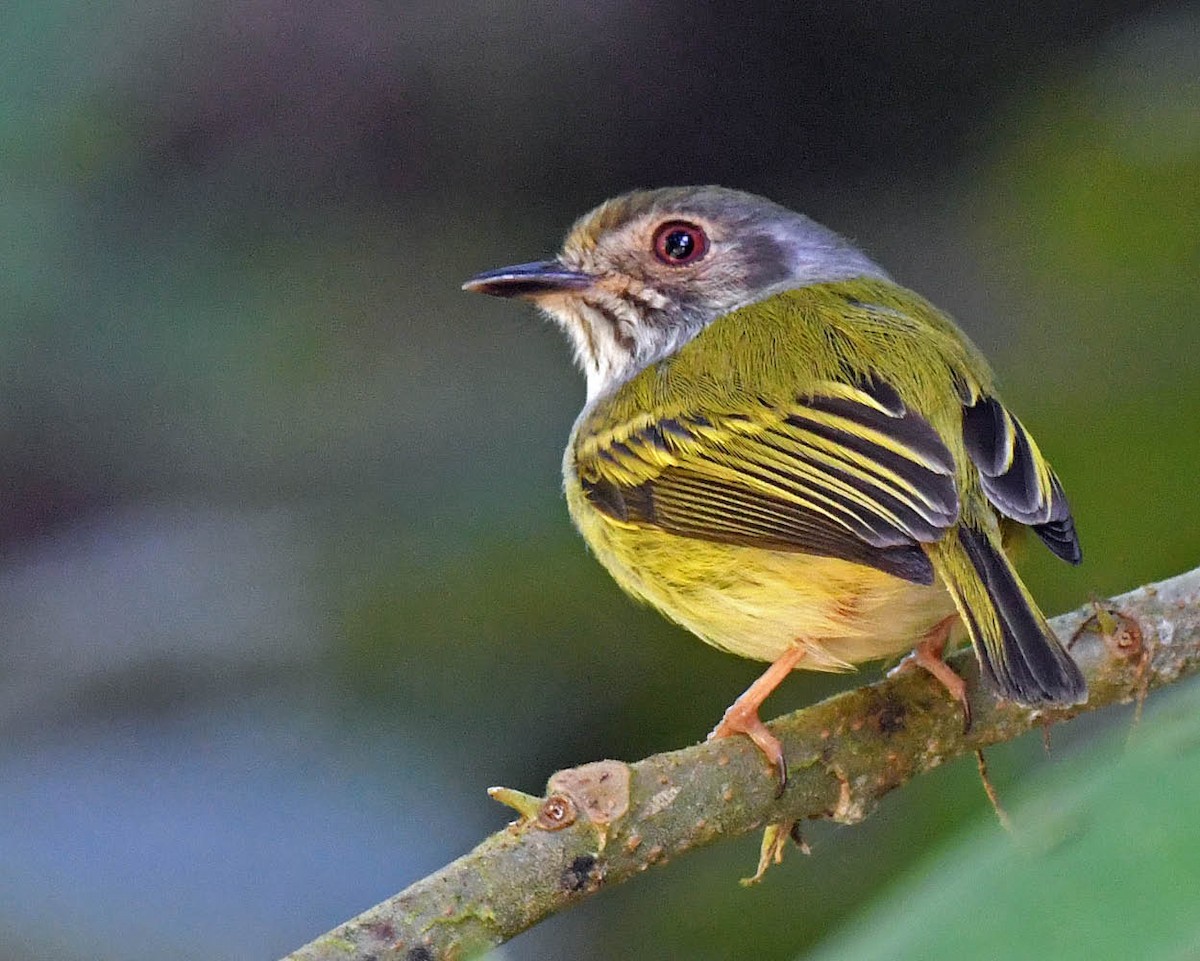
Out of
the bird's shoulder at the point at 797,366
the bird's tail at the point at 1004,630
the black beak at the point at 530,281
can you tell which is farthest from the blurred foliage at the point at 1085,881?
the black beak at the point at 530,281

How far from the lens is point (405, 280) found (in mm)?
4898

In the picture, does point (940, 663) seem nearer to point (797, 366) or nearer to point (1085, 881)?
point (797, 366)

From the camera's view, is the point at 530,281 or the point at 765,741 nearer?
the point at 765,741

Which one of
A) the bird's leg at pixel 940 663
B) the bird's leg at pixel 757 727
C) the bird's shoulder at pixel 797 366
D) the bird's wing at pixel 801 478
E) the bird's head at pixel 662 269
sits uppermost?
the bird's head at pixel 662 269

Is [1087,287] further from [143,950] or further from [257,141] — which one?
[257,141]

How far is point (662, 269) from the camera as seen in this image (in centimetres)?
330

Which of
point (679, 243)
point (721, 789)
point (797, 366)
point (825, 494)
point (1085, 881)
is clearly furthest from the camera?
point (679, 243)

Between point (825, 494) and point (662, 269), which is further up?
point (662, 269)

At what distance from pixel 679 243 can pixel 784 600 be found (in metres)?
1.31

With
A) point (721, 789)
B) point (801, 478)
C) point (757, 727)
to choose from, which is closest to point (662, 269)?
point (801, 478)

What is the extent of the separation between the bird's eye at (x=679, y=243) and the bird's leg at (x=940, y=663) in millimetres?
1285

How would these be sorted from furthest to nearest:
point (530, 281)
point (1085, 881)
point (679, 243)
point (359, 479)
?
1. point (359, 479)
2. point (679, 243)
3. point (530, 281)
4. point (1085, 881)

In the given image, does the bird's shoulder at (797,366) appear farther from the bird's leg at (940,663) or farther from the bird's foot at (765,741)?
the bird's foot at (765,741)

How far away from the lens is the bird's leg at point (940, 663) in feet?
7.04
